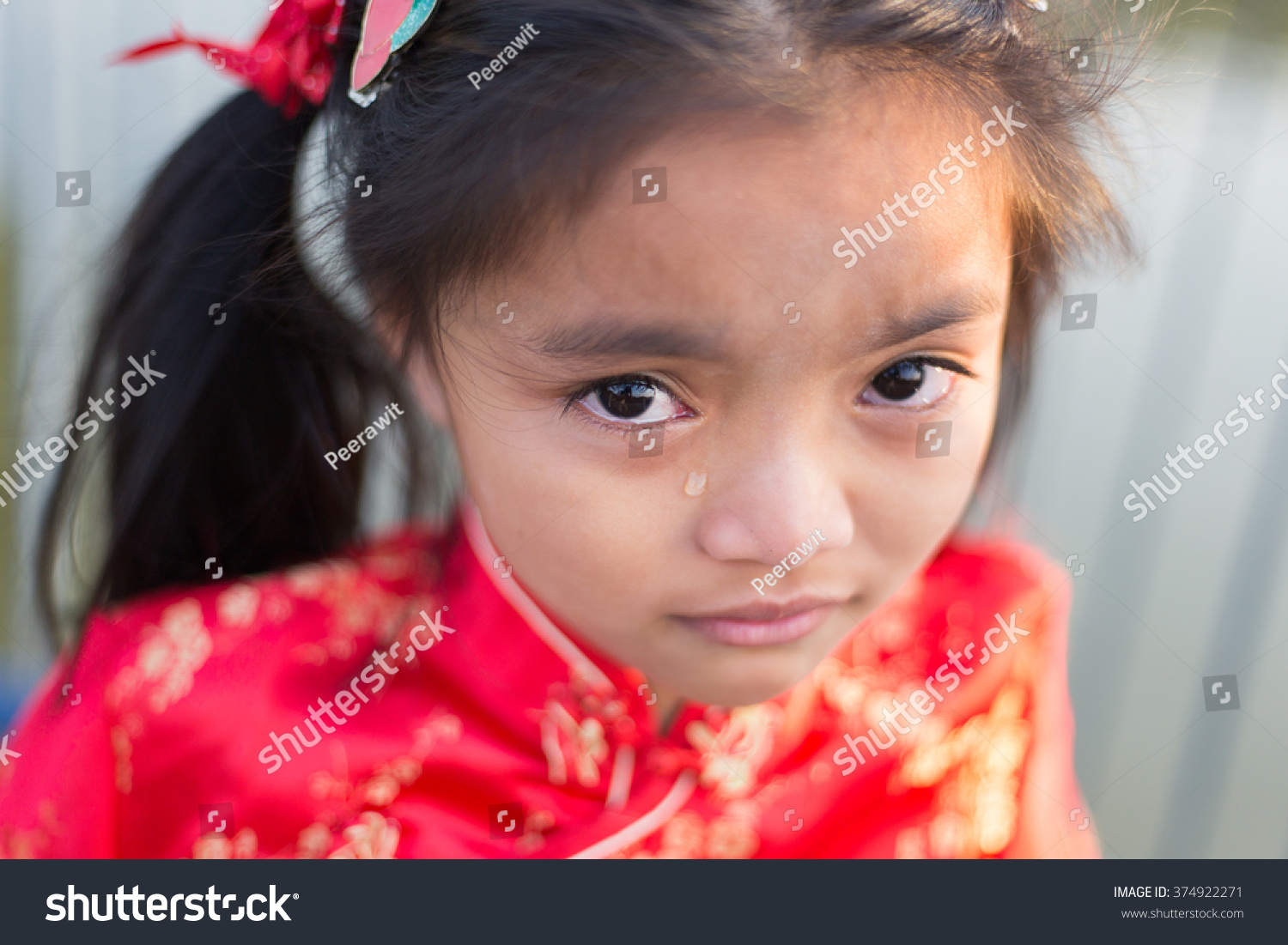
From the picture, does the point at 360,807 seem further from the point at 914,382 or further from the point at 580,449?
the point at 914,382

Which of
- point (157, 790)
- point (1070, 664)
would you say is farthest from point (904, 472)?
point (1070, 664)

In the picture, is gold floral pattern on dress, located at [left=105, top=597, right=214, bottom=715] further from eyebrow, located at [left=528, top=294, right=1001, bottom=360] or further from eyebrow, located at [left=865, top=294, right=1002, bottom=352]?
eyebrow, located at [left=865, top=294, right=1002, bottom=352]

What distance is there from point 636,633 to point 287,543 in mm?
381

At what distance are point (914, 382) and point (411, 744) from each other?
41cm

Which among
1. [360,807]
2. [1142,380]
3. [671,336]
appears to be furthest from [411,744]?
[1142,380]

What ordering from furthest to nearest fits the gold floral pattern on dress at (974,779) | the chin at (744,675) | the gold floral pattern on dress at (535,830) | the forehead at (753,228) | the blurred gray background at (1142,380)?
1. the blurred gray background at (1142,380)
2. the gold floral pattern on dress at (974,779)
3. the gold floral pattern on dress at (535,830)
4. the chin at (744,675)
5. the forehead at (753,228)

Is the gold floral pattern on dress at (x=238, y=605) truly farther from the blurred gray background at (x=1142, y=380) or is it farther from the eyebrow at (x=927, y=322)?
the eyebrow at (x=927, y=322)

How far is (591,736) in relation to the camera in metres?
0.68

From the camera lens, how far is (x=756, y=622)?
0.56 meters

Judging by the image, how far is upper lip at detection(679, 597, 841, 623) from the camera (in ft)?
1.78

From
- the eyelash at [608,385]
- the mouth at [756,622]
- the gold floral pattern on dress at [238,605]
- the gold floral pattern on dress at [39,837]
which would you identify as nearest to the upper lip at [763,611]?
the mouth at [756,622]

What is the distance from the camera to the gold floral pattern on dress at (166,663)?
0.65 m

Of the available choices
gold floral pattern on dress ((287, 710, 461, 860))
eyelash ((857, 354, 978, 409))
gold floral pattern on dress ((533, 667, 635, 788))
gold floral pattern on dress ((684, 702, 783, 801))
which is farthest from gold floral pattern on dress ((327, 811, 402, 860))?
eyelash ((857, 354, 978, 409))
